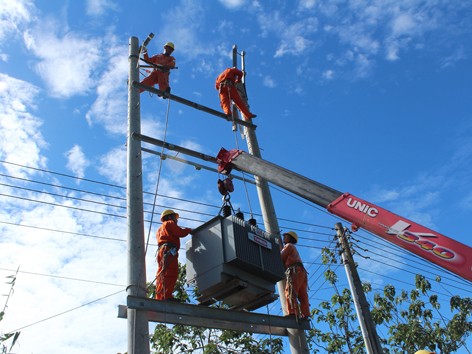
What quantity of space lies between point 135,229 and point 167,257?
1.76 feet

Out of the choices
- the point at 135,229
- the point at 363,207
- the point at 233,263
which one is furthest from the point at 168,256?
the point at 363,207

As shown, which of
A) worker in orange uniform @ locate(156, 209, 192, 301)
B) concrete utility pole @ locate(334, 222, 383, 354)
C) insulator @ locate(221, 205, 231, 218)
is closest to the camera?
worker in orange uniform @ locate(156, 209, 192, 301)

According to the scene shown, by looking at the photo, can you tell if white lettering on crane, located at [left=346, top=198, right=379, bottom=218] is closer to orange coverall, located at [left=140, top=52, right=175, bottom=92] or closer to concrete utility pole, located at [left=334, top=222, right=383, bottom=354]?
orange coverall, located at [left=140, top=52, right=175, bottom=92]

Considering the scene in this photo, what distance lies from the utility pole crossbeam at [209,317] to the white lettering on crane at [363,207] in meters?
1.92

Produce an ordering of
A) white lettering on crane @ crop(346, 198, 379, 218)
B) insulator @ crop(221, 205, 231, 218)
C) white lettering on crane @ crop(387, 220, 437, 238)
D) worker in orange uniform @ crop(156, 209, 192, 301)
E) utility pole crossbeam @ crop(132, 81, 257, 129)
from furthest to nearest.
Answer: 1. utility pole crossbeam @ crop(132, 81, 257, 129)
2. insulator @ crop(221, 205, 231, 218)
3. worker in orange uniform @ crop(156, 209, 192, 301)
4. white lettering on crane @ crop(346, 198, 379, 218)
5. white lettering on crane @ crop(387, 220, 437, 238)

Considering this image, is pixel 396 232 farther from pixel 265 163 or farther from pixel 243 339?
pixel 243 339

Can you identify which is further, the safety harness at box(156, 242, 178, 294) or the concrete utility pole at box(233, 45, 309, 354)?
the concrete utility pole at box(233, 45, 309, 354)

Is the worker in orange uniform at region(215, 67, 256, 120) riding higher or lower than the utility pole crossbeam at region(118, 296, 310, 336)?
higher

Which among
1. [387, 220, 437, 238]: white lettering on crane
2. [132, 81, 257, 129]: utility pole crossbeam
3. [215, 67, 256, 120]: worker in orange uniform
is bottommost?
[387, 220, 437, 238]: white lettering on crane

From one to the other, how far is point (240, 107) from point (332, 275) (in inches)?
274

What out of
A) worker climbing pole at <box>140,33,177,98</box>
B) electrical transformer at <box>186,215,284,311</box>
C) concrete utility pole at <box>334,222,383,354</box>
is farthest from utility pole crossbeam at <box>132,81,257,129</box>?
concrete utility pole at <box>334,222,383,354</box>

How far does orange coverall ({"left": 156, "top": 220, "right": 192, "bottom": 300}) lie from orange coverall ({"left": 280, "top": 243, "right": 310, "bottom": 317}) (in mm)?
1601

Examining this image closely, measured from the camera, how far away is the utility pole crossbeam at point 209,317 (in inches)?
224

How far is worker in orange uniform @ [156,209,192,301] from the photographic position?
6.21 meters
